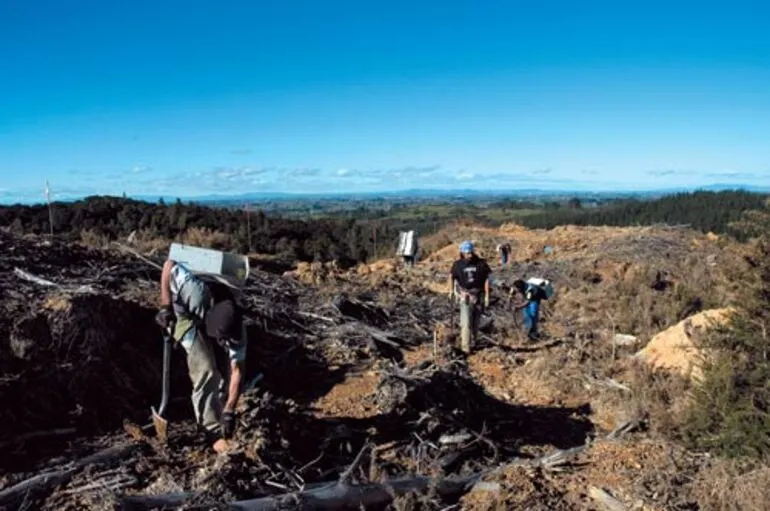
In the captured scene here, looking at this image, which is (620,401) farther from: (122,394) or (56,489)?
(56,489)

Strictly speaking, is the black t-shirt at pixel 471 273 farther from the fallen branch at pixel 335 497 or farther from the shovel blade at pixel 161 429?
the shovel blade at pixel 161 429

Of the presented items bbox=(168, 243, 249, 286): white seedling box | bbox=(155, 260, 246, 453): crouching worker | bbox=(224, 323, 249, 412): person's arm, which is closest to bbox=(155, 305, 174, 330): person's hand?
bbox=(155, 260, 246, 453): crouching worker

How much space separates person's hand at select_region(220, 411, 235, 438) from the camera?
181 inches

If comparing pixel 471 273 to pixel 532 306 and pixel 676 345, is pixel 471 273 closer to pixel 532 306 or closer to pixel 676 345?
pixel 532 306

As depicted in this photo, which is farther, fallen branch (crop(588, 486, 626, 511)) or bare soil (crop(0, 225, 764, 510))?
fallen branch (crop(588, 486, 626, 511))

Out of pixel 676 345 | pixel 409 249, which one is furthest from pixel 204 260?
pixel 409 249

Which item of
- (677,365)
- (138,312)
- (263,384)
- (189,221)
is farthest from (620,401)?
(189,221)

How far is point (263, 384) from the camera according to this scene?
6.48 m

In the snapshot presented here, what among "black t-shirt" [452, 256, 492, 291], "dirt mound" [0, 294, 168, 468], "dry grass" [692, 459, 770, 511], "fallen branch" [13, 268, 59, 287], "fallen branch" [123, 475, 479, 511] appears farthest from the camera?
"black t-shirt" [452, 256, 492, 291]

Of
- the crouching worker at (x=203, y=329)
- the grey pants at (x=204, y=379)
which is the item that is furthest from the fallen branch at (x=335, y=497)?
the grey pants at (x=204, y=379)

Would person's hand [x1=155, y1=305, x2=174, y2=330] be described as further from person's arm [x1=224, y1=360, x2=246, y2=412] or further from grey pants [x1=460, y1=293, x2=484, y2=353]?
grey pants [x1=460, y1=293, x2=484, y2=353]

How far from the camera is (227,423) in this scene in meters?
4.60

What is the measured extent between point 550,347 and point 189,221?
23.4m

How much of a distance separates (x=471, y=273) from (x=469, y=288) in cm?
20
